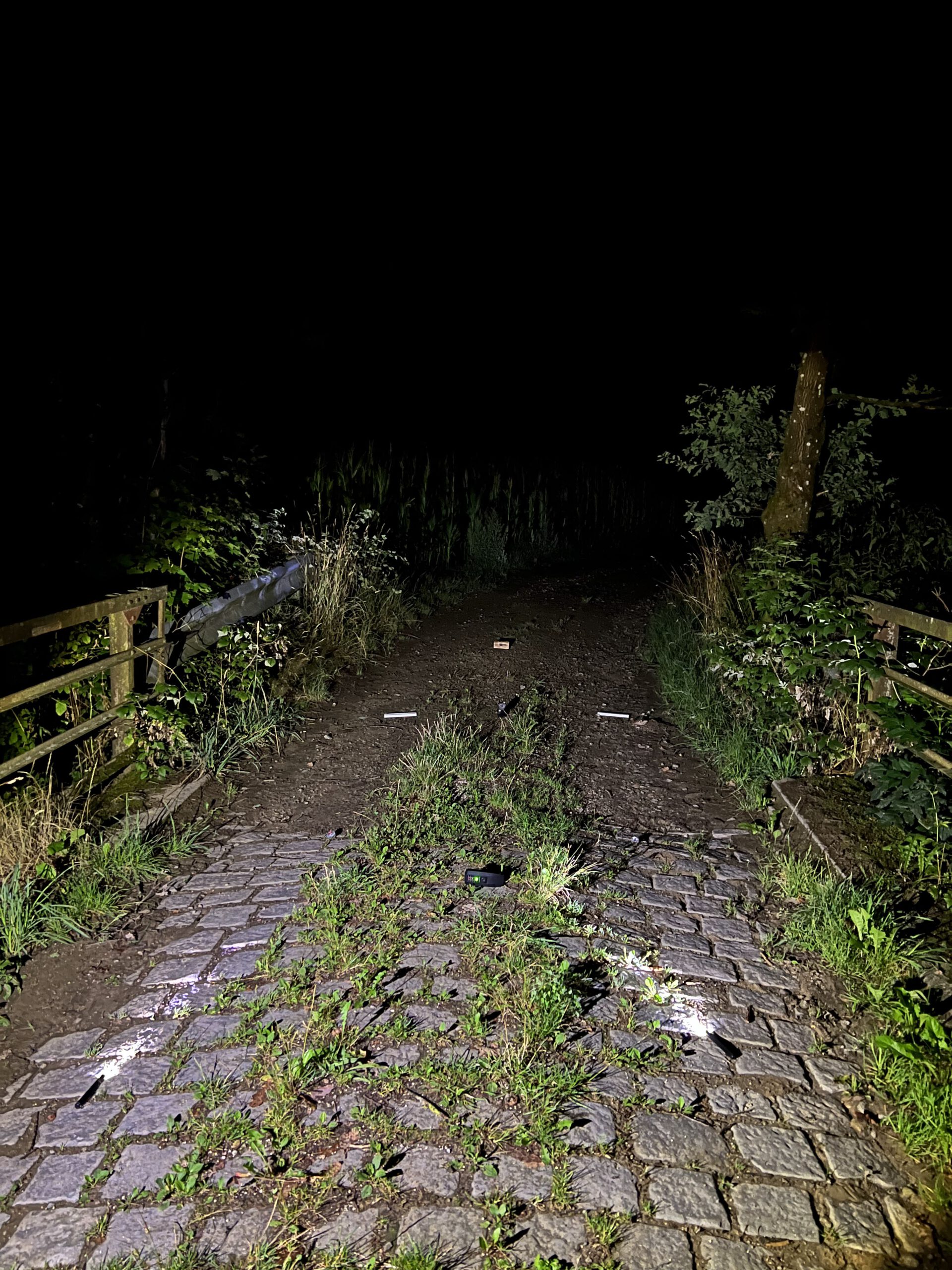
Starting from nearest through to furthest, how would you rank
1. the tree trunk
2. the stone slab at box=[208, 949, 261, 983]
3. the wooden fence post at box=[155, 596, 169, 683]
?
the stone slab at box=[208, 949, 261, 983], the wooden fence post at box=[155, 596, 169, 683], the tree trunk

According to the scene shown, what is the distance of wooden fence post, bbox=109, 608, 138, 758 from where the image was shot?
5152 mm

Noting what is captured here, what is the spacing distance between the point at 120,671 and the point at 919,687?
4.37 meters

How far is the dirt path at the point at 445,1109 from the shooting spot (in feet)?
7.50

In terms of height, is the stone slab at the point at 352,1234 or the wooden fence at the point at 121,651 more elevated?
the wooden fence at the point at 121,651

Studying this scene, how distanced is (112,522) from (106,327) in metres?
2.09

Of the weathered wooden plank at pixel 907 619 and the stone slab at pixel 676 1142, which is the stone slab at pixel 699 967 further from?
the weathered wooden plank at pixel 907 619

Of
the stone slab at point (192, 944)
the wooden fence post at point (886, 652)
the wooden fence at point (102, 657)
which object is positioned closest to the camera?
the stone slab at point (192, 944)

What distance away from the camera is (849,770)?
5223mm

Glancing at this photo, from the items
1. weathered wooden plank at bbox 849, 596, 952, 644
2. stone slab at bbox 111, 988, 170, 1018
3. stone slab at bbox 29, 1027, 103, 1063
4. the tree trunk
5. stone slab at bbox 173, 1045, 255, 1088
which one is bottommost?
stone slab at bbox 29, 1027, 103, 1063

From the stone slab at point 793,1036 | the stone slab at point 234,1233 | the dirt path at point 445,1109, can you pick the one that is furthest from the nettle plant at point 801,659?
the stone slab at point 234,1233

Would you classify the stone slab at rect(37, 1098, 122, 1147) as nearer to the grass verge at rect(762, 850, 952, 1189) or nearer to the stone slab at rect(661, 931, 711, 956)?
the stone slab at rect(661, 931, 711, 956)

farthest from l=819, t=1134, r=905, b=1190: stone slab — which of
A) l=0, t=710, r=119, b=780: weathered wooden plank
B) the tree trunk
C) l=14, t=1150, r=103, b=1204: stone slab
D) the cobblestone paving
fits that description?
the tree trunk

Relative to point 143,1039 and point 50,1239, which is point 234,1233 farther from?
point 143,1039

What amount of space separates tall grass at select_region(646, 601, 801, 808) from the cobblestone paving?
70.7 inches
